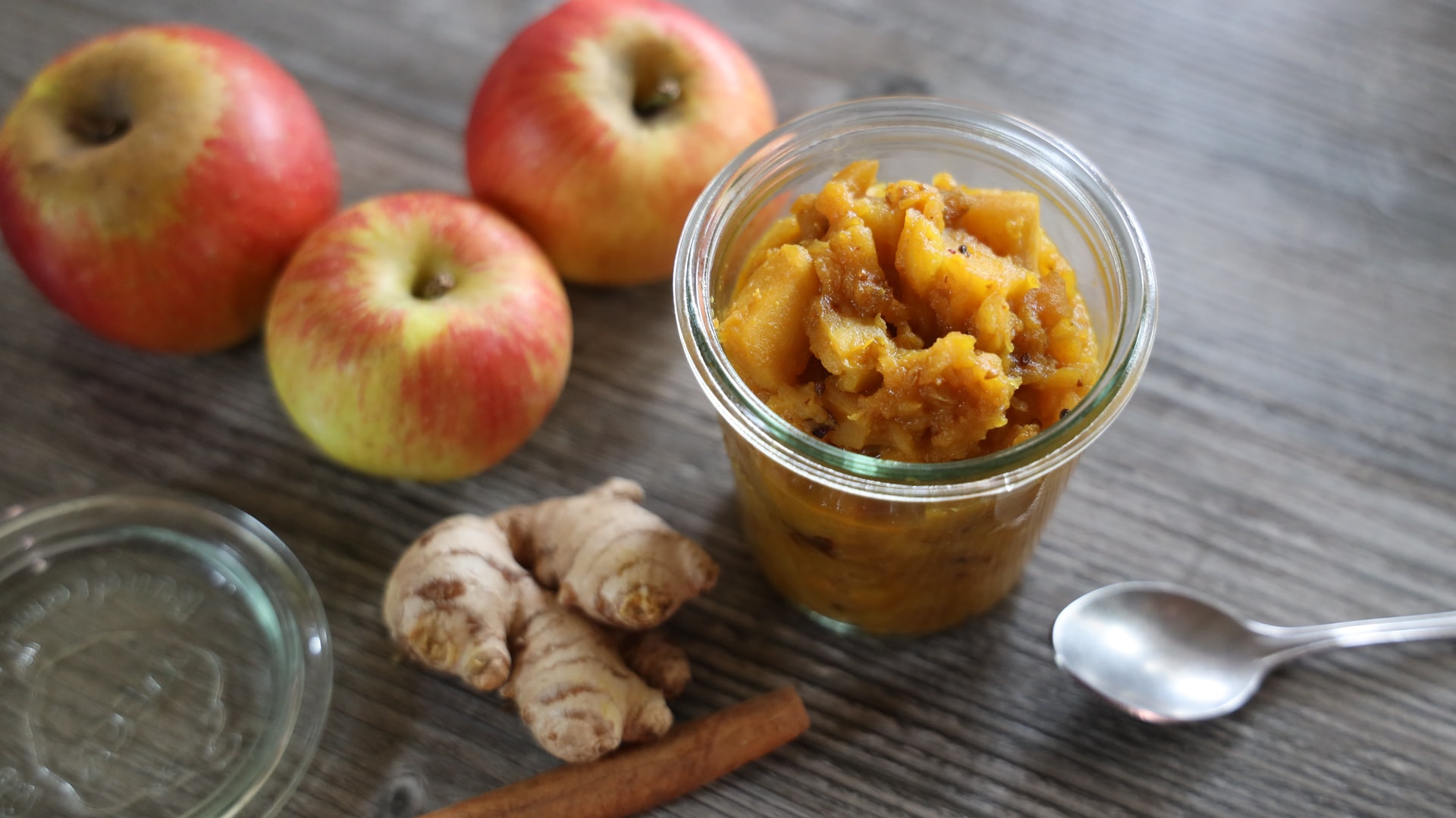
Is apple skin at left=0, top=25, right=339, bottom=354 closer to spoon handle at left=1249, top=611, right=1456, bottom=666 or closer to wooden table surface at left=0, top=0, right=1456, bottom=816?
wooden table surface at left=0, top=0, right=1456, bottom=816

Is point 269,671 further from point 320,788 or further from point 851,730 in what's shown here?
point 851,730

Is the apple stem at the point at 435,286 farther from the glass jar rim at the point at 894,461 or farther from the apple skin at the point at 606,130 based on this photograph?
the glass jar rim at the point at 894,461

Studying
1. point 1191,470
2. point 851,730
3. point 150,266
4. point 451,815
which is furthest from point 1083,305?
point 150,266

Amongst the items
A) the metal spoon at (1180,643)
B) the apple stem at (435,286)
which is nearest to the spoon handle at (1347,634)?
the metal spoon at (1180,643)

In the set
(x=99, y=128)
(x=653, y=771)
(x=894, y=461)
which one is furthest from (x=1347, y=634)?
(x=99, y=128)

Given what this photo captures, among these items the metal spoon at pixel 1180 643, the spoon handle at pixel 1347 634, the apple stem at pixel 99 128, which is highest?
the apple stem at pixel 99 128

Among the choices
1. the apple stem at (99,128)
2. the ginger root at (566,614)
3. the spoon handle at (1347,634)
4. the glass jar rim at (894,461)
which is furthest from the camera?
the apple stem at (99,128)

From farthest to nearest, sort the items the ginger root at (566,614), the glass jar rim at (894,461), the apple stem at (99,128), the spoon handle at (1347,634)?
the apple stem at (99,128) → the spoon handle at (1347,634) → the ginger root at (566,614) → the glass jar rim at (894,461)
